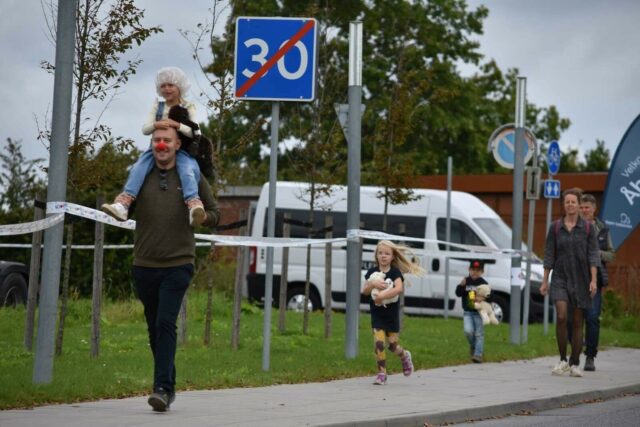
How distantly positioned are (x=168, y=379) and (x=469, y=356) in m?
7.50

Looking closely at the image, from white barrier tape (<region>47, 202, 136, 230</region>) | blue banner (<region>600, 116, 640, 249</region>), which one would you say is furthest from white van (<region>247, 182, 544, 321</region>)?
white barrier tape (<region>47, 202, 136, 230</region>)

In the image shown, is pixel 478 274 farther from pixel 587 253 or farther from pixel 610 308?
pixel 610 308

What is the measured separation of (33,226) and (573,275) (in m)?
6.33

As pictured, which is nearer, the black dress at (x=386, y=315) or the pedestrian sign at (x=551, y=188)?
the black dress at (x=386, y=315)

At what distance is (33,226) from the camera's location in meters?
10.2

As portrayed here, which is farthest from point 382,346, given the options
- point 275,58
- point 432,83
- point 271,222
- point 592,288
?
point 432,83

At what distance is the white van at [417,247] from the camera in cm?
2569

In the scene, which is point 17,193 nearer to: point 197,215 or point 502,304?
point 502,304

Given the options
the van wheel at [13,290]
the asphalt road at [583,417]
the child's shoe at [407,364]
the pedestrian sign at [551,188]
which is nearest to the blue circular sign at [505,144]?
the pedestrian sign at [551,188]

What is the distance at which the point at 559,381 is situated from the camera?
44.6ft

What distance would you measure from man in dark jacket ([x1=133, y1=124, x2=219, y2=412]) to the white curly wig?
0.38m

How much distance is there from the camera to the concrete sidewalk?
888cm

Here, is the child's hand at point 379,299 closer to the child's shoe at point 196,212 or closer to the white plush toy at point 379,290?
the white plush toy at point 379,290

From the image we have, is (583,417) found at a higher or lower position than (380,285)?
lower
